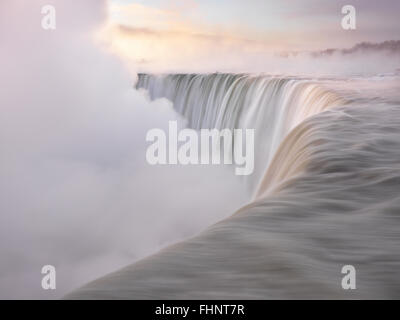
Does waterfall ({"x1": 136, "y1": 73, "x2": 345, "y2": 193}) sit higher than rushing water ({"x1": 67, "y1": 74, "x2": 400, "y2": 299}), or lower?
higher

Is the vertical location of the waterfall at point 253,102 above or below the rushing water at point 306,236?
above

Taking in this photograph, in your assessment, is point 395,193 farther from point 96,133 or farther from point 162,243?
point 96,133

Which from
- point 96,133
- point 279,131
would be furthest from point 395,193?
point 96,133

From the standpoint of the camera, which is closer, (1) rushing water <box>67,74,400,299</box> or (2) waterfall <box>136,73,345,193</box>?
(1) rushing water <box>67,74,400,299</box>

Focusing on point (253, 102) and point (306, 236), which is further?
point (253, 102)

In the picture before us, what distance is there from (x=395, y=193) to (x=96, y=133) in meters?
10.6

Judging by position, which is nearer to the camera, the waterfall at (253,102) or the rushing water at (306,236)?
the rushing water at (306,236)

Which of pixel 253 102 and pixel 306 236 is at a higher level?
pixel 253 102

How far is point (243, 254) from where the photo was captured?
2.85ft
